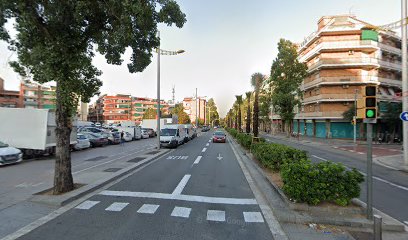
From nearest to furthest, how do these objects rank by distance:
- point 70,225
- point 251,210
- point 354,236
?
point 354,236, point 70,225, point 251,210

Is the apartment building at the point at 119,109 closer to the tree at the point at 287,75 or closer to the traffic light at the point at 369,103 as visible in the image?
the tree at the point at 287,75

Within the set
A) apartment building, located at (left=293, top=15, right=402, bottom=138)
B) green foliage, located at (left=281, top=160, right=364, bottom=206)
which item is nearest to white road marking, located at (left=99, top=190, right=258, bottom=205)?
green foliage, located at (left=281, top=160, right=364, bottom=206)

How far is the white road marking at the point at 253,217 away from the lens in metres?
5.86

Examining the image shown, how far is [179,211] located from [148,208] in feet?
2.76

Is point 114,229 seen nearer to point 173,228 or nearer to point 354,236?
point 173,228

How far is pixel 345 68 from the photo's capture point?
41.5m

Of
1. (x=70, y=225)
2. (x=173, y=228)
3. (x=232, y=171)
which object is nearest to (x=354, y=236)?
(x=173, y=228)

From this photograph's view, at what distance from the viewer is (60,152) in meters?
7.57

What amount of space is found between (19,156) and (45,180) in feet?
Result: 19.2

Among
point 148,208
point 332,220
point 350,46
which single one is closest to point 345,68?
point 350,46

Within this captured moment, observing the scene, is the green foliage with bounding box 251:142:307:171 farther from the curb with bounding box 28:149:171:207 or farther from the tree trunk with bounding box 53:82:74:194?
the tree trunk with bounding box 53:82:74:194

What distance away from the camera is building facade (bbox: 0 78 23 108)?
227 ft

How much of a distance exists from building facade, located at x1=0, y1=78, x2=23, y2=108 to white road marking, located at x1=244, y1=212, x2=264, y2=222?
8198cm

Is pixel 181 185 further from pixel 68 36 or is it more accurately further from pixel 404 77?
pixel 404 77
